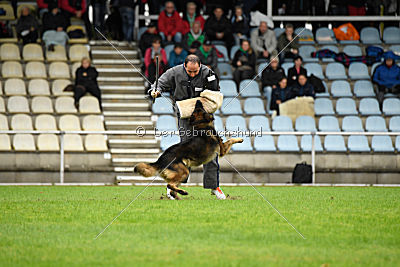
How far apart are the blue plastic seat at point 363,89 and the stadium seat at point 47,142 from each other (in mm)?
7426

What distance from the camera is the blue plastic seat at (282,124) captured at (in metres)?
14.6

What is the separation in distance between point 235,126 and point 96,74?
3657mm

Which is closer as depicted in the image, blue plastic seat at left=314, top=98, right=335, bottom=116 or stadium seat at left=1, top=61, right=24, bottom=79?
blue plastic seat at left=314, top=98, right=335, bottom=116

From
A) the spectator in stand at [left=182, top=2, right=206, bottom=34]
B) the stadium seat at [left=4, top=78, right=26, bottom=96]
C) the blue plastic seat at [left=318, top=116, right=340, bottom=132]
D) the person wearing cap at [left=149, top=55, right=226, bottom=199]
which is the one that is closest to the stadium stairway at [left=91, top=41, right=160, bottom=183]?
the spectator in stand at [left=182, top=2, right=206, bottom=34]

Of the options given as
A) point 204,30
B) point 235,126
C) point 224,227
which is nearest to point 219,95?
point 224,227

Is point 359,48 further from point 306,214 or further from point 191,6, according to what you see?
point 306,214

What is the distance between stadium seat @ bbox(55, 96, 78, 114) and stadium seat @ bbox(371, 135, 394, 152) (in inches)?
268

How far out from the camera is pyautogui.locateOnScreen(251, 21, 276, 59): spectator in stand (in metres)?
16.7

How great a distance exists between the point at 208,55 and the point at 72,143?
4.26 m

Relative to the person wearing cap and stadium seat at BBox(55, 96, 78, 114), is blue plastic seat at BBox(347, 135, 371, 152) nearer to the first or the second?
the person wearing cap

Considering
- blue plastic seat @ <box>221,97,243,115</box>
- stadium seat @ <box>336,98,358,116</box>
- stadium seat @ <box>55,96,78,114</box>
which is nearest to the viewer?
blue plastic seat @ <box>221,97,243,115</box>

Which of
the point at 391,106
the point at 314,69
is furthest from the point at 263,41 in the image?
the point at 391,106

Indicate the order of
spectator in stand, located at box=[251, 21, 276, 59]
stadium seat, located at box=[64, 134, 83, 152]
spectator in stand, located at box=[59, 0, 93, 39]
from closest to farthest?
stadium seat, located at box=[64, 134, 83, 152], spectator in stand, located at box=[251, 21, 276, 59], spectator in stand, located at box=[59, 0, 93, 39]

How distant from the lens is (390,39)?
18.2m
